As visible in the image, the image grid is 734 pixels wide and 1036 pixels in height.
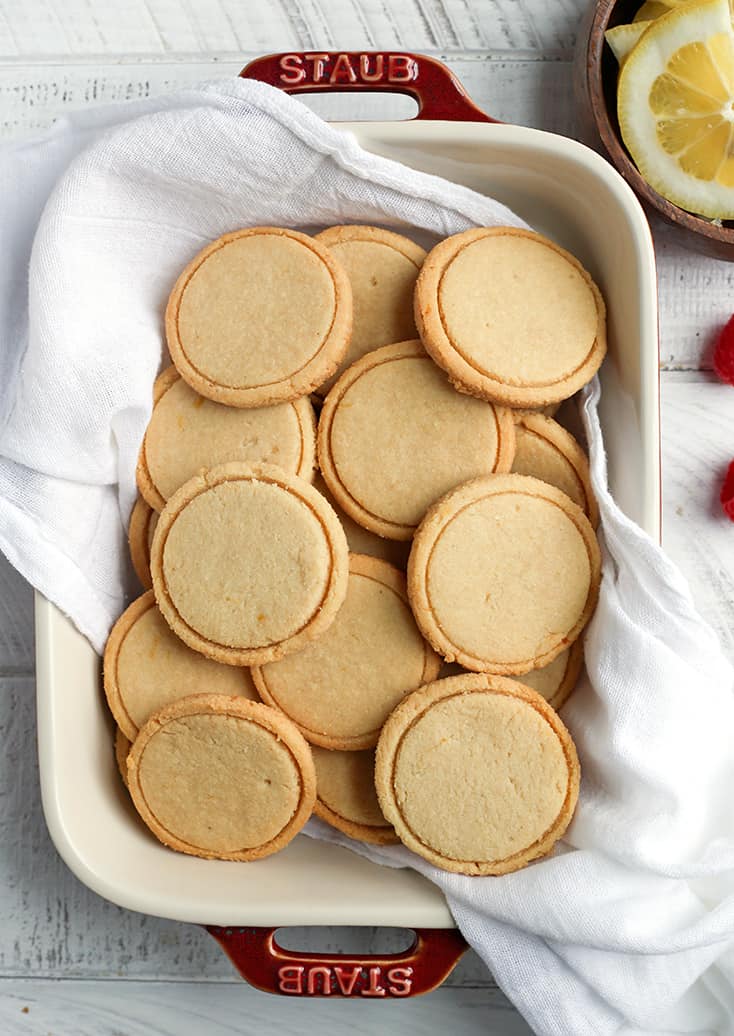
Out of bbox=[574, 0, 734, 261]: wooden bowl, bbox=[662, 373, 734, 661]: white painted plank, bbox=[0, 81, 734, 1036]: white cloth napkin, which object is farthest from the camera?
bbox=[662, 373, 734, 661]: white painted plank

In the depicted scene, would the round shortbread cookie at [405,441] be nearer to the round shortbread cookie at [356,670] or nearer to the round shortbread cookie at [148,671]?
the round shortbread cookie at [356,670]

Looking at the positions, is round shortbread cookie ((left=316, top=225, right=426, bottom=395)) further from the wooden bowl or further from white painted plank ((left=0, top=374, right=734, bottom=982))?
white painted plank ((left=0, top=374, right=734, bottom=982))

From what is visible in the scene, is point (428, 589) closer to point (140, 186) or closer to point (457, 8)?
point (140, 186)

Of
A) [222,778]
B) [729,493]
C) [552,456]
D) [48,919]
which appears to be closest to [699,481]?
[729,493]

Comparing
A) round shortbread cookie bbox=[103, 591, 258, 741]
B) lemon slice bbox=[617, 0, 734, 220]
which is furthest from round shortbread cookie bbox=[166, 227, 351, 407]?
lemon slice bbox=[617, 0, 734, 220]

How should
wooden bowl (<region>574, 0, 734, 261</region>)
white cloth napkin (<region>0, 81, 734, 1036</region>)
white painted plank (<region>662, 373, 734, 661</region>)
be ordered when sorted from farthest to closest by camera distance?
white painted plank (<region>662, 373, 734, 661</region>), wooden bowl (<region>574, 0, 734, 261</region>), white cloth napkin (<region>0, 81, 734, 1036</region>)
